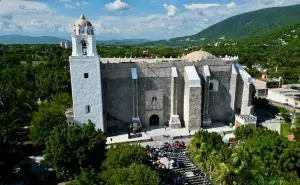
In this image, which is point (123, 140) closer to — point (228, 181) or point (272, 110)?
point (228, 181)

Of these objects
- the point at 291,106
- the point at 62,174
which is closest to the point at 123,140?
the point at 62,174

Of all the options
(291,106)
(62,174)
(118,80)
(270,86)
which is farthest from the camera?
(270,86)

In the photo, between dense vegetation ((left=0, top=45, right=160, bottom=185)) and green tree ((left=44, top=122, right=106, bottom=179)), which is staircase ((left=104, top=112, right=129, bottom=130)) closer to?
dense vegetation ((left=0, top=45, right=160, bottom=185))

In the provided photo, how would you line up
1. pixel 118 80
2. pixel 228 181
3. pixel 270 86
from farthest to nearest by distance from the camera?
pixel 270 86 < pixel 118 80 < pixel 228 181

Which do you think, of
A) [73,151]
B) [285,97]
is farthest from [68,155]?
[285,97]

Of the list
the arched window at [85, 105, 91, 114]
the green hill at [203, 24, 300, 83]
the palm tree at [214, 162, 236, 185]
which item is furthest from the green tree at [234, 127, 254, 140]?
the green hill at [203, 24, 300, 83]

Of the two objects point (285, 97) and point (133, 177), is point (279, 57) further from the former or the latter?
point (133, 177)
